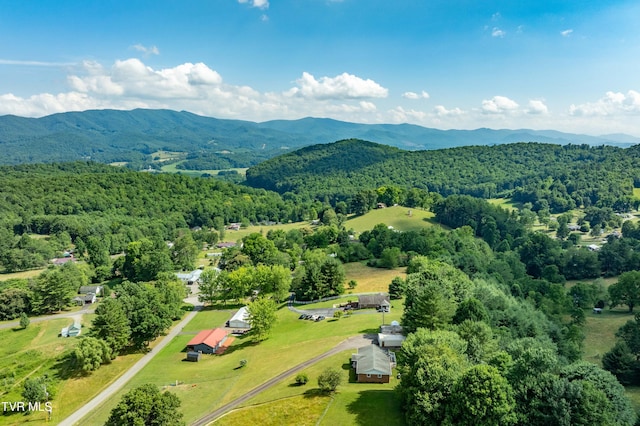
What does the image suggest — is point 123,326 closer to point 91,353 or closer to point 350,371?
point 91,353

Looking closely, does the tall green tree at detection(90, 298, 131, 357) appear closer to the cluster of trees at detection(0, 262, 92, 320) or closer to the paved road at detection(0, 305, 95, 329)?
the paved road at detection(0, 305, 95, 329)

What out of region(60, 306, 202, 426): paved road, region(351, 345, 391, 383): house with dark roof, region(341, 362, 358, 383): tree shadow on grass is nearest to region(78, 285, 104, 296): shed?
region(60, 306, 202, 426): paved road

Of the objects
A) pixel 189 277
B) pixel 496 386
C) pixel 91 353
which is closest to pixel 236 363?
pixel 91 353

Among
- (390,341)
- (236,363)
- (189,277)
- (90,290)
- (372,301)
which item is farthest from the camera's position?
(189,277)

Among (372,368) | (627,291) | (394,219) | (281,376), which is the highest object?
(372,368)

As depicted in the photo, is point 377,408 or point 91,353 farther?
point 91,353

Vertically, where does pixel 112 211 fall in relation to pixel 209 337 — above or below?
above

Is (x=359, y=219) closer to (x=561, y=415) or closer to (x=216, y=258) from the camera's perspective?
(x=216, y=258)
